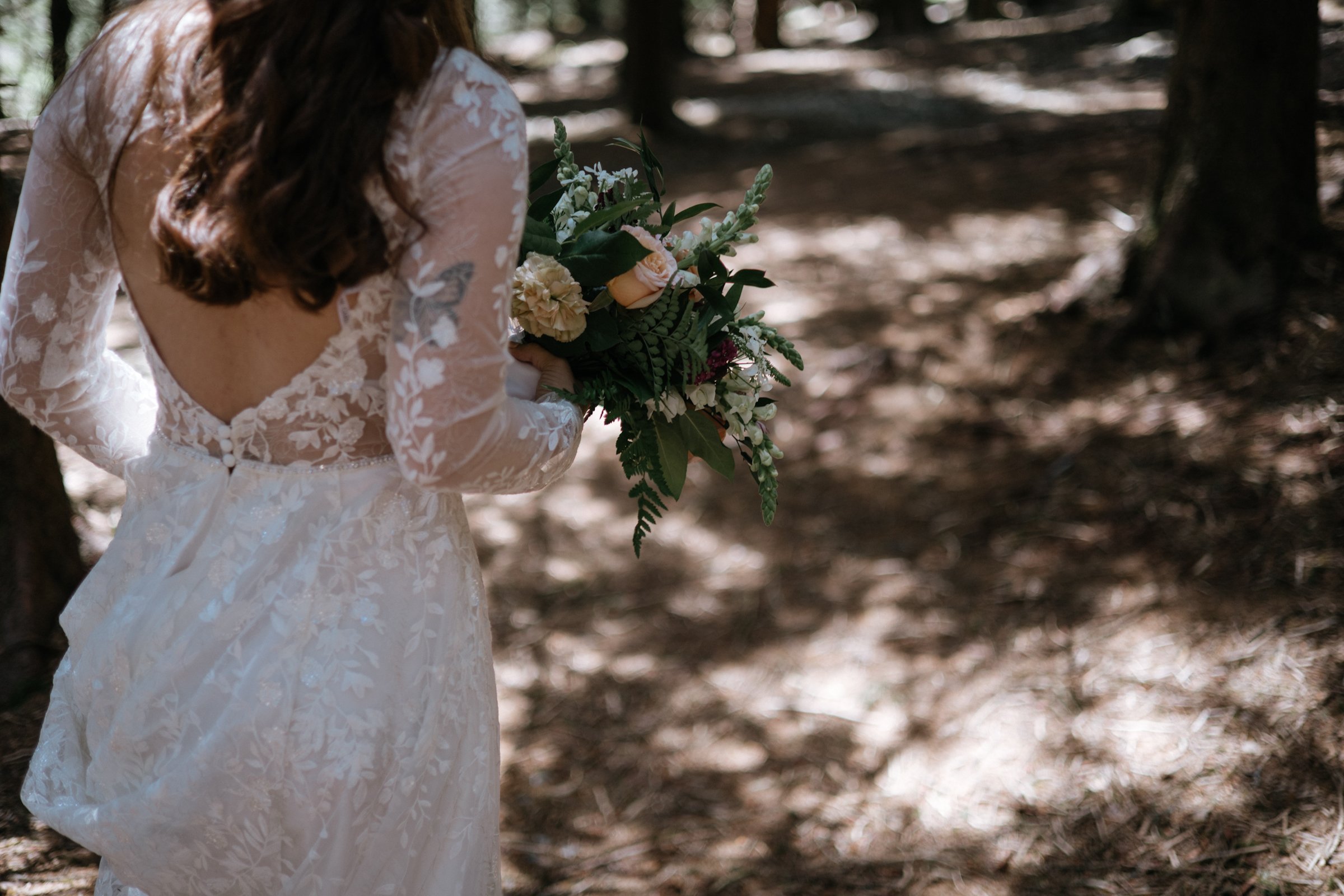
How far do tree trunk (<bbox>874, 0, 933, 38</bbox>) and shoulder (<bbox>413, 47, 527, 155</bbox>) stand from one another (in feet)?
61.5

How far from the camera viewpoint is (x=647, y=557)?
4.36 metres

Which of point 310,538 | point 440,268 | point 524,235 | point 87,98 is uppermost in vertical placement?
point 87,98

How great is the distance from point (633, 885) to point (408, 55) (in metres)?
2.38

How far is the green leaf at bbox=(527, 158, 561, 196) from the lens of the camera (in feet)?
6.06

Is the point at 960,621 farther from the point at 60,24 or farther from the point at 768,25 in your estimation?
the point at 768,25

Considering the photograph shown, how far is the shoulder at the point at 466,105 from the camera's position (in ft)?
4.03

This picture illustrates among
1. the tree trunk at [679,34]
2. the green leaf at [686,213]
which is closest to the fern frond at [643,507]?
the green leaf at [686,213]

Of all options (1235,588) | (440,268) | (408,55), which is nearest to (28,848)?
(440,268)

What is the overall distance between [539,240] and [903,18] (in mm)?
18815

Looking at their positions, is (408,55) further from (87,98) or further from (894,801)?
(894,801)

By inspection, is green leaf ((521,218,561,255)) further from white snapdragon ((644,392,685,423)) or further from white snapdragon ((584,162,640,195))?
white snapdragon ((644,392,685,423))

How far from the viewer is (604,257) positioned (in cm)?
167

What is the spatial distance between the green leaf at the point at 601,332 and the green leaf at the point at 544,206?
0.22m

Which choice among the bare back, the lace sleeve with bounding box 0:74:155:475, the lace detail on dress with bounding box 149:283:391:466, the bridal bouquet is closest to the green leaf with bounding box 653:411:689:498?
the bridal bouquet
